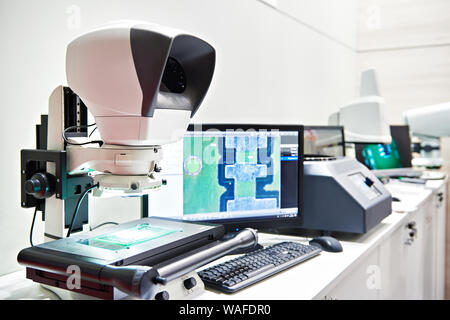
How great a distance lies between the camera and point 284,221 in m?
1.41

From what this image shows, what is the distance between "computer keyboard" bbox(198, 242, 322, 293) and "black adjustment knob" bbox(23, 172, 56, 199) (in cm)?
39

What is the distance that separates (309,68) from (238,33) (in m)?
0.89

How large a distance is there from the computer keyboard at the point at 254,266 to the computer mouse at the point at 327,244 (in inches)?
2.1

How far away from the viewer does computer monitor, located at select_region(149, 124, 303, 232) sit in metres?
1.26

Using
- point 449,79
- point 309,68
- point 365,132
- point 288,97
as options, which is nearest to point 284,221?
point 365,132

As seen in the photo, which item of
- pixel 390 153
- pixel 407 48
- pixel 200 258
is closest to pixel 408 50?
pixel 407 48

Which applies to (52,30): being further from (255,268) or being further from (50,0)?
(255,268)

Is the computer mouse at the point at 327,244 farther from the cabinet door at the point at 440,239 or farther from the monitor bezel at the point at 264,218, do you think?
the cabinet door at the point at 440,239

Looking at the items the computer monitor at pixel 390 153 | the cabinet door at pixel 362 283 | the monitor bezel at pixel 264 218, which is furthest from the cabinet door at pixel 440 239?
the monitor bezel at pixel 264 218

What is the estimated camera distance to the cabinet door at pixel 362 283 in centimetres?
116

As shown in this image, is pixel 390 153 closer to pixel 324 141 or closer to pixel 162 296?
pixel 324 141

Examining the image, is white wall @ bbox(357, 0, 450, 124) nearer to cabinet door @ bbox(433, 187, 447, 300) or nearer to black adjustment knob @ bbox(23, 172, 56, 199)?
cabinet door @ bbox(433, 187, 447, 300)

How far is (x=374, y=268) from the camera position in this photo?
1478 millimetres
